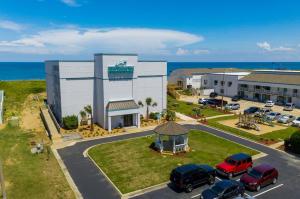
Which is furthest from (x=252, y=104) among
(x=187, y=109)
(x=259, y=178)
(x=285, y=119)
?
(x=259, y=178)

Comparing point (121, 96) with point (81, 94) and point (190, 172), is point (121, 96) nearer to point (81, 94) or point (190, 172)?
point (81, 94)

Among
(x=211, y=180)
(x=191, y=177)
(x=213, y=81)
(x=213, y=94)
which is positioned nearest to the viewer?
(x=191, y=177)

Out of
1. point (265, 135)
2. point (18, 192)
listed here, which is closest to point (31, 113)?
point (18, 192)

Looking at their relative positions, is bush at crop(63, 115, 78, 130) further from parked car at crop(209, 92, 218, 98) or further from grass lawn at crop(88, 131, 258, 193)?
parked car at crop(209, 92, 218, 98)

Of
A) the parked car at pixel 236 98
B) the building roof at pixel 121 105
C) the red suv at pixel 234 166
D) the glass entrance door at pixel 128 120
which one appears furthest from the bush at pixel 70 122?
the parked car at pixel 236 98

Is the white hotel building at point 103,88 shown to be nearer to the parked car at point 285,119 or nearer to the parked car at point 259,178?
the parked car at point 259,178

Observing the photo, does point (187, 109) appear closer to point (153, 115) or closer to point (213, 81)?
point (153, 115)

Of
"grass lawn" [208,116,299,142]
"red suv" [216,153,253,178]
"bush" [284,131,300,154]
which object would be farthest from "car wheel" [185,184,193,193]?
"grass lawn" [208,116,299,142]
